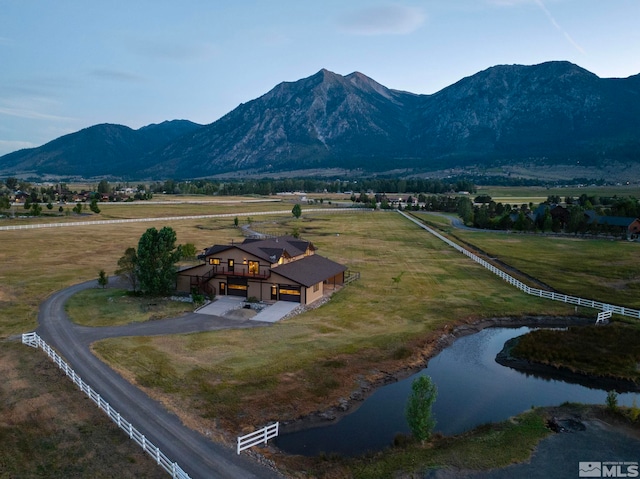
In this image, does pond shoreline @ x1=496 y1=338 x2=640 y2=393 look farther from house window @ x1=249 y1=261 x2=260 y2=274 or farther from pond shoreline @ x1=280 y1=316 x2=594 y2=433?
house window @ x1=249 y1=261 x2=260 y2=274

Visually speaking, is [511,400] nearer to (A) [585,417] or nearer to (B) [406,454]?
(A) [585,417]

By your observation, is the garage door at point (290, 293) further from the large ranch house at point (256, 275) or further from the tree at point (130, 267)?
the tree at point (130, 267)

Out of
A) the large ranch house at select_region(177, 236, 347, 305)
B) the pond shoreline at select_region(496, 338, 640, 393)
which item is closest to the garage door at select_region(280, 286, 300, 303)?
the large ranch house at select_region(177, 236, 347, 305)

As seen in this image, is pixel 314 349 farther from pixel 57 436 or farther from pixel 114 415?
pixel 57 436

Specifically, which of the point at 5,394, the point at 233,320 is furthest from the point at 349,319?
the point at 5,394

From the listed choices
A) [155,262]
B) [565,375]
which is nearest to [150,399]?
[155,262]

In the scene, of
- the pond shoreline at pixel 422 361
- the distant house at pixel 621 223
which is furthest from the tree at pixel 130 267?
the distant house at pixel 621 223

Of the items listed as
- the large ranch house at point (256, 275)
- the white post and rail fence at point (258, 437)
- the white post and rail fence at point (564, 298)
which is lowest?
the white post and rail fence at point (564, 298)

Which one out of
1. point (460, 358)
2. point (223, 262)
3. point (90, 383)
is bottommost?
point (460, 358)
